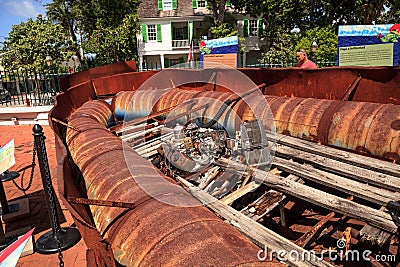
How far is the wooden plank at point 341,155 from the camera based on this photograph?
3.71 meters

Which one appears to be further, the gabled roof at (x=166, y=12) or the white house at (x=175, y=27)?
the gabled roof at (x=166, y=12)

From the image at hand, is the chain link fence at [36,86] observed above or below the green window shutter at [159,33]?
below

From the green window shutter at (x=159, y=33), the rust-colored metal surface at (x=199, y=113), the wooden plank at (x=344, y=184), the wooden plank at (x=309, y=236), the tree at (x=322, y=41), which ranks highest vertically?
the green window shutter at (x=159, y=33)

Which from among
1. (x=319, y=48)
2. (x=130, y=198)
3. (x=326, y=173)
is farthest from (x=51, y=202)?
(x=319, y=48)

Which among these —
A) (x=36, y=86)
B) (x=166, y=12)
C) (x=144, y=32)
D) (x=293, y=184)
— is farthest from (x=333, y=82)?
(x=166, y=12)

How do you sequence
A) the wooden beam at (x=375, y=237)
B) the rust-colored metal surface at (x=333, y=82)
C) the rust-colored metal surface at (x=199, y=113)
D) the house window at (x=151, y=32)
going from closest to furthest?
the rust-colored metal surface at (x=199, y=113) → the wooden beam at (x=375, y=237) → the rust-colored metal surface at (x=333, y=82) → the house window at (x=151, y=32)

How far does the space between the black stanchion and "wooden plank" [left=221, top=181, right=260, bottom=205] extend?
1934 mm

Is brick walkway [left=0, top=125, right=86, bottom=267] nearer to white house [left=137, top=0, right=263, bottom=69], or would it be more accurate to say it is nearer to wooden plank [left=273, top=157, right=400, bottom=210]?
wooden plank [left=273, top=157, right=400, bottom=210]

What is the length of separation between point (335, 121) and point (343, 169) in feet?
3.89

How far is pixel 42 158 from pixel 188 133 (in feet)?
8.03

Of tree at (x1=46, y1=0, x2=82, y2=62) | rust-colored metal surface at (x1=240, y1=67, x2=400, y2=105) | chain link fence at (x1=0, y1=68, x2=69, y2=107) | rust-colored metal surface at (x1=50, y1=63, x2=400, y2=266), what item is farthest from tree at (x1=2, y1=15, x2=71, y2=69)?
rust-colored metal surface at (x1=240, y1=67, x2=400, y2=105)

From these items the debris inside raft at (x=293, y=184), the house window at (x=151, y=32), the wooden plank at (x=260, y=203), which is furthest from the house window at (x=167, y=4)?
the wooden plank at (x=260, y=203)

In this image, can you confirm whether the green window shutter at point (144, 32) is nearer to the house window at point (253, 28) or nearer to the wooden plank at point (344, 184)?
the house window at point (253, 28)

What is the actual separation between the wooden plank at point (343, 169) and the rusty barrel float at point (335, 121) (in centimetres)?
66
